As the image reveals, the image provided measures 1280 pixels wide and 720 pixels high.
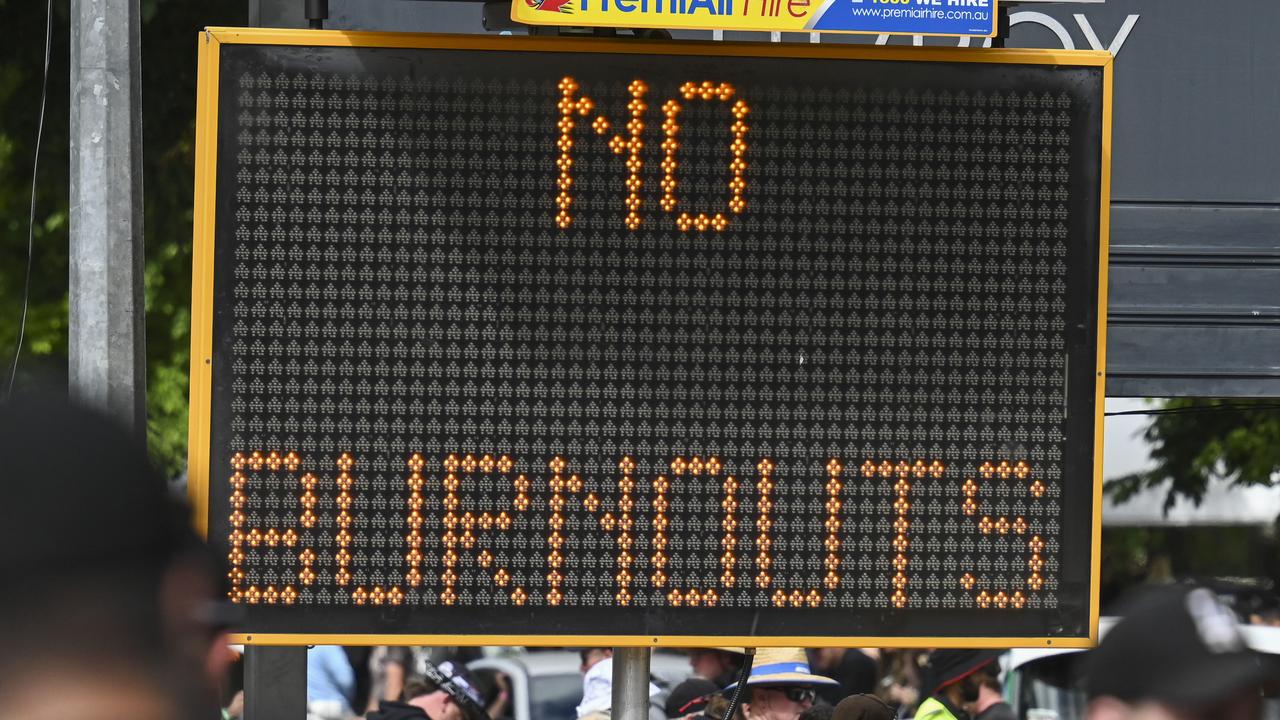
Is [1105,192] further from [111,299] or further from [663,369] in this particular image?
[111,299]

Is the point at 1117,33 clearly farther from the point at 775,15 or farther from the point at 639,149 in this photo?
the point at 639,149

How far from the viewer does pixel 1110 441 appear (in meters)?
18.0

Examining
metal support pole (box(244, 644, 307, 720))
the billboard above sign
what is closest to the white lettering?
the billboard above sign

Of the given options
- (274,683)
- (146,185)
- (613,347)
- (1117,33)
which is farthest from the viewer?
(146,185)

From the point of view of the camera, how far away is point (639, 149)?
13.8ft

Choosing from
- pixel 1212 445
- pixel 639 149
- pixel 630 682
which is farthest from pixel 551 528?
pixel 1212 445

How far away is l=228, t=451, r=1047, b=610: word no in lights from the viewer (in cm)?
415

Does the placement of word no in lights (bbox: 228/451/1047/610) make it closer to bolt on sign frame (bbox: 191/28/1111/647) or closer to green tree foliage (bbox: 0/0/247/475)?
bolt on sign frame (bbox: 191/28/1111/647)

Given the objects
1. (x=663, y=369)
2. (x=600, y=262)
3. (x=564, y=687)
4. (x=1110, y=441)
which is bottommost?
(x=564, y=687)

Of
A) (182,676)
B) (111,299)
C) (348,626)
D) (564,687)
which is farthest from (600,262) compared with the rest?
(564,687)

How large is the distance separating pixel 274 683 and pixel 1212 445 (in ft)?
33.4

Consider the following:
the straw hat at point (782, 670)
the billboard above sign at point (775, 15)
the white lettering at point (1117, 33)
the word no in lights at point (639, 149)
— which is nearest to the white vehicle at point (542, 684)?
the straw hat at point (782, 670)

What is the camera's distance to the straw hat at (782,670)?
24.1ft

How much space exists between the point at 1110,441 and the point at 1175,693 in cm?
1667
